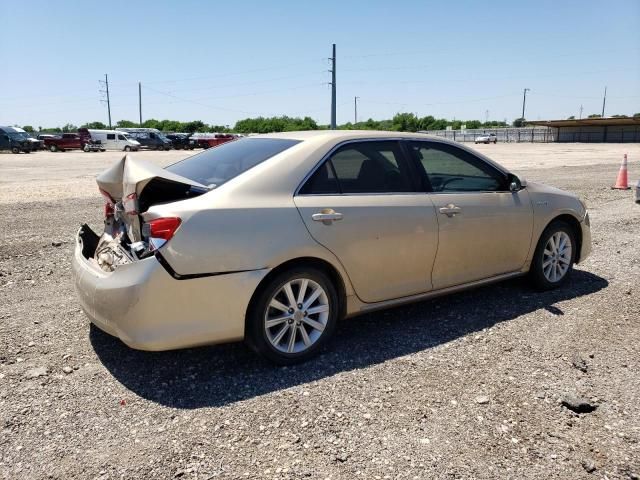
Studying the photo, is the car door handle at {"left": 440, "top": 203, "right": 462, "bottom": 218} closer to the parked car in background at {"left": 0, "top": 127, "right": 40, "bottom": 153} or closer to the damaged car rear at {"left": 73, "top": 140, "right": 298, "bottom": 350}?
the damaged car rear at {"left": 73, "top": 140, "right": 298, "bottom": 350}

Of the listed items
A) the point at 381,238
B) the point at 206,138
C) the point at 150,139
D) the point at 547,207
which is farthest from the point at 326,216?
the point at 150,139

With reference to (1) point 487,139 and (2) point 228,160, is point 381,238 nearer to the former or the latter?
(2) point 228,160

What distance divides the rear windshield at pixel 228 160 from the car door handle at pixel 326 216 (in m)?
0.57

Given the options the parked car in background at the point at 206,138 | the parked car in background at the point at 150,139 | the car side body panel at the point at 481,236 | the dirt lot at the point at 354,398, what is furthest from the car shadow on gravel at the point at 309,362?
the parked car in background at the point at 150,139

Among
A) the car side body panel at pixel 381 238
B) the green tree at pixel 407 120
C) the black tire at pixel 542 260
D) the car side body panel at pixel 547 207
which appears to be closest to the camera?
the car side body panel at pixel 381 238

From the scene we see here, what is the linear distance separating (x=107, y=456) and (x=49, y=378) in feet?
3.52

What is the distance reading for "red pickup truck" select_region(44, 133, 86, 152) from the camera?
4684 cm

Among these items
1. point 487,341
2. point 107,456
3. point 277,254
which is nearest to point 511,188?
point 487,341

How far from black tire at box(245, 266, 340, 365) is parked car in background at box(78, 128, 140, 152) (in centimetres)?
4884

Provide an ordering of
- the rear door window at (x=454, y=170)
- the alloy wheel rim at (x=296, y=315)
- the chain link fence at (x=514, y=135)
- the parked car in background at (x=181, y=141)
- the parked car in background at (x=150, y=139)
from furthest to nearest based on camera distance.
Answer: the chain link fence at (x=514, y=135)
the parked car in background at (x=181, y=141)
the parked car in background at (x=150, y=139)
the rear door window at (x=454, y=170)
the alloy wheel rim at (x=296, y=315)

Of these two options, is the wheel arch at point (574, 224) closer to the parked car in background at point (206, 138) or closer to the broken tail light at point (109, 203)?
the broken tail light at point (109, 203)

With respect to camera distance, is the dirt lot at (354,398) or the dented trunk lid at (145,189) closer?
the dirt lot at (354,398)

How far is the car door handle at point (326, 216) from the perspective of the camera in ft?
12.2

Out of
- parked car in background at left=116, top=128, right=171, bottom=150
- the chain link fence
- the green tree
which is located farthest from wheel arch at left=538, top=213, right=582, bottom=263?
the green tree
